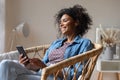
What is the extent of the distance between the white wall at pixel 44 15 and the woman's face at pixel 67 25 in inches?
38.2

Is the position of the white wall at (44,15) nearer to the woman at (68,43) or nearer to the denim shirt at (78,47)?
the woman at (68,43)

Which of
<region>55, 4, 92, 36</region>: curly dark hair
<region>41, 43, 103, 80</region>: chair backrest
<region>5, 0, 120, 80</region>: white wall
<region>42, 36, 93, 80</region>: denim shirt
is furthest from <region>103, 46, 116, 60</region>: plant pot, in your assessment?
<region>41, 43, 103, 80</region>: chair backrest

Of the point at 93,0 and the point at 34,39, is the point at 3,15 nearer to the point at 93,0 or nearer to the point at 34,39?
the point at 34,39

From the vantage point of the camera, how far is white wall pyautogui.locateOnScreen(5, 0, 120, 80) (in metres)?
3.10

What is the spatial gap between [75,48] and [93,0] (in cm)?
124

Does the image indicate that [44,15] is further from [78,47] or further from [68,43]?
[78,47]

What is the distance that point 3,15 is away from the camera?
3.03m

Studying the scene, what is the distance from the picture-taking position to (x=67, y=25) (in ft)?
7.00

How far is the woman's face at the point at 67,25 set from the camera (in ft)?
7.01

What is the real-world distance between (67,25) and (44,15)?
107cm

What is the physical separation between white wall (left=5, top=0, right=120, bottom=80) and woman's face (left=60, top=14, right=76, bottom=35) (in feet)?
3.18

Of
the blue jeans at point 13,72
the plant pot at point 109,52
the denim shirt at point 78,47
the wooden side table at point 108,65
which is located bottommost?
the wooden side table at point 108,65

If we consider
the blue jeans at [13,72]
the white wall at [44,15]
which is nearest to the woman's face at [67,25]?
the blue jeans at [13,72]

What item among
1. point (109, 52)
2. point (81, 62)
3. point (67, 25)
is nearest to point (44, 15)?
point (109, 52)
